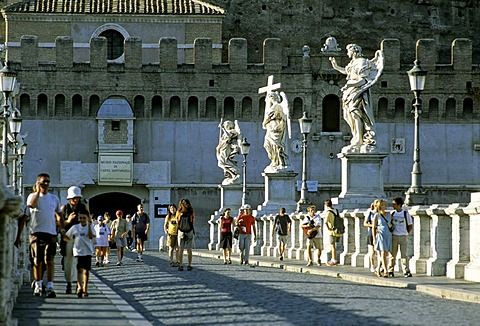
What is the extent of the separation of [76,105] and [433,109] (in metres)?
13.8

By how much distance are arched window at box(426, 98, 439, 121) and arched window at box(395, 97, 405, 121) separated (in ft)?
3.28

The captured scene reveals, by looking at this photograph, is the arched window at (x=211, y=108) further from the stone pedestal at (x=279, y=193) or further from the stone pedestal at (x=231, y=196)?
the stone pedestal at (x=279, y=193)

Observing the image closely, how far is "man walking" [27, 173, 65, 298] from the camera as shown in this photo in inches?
520

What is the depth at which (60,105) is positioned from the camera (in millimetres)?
49375

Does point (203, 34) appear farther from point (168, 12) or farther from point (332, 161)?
point (332, 161)

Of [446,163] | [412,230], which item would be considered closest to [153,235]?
[446,163]

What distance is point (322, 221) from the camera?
22609mm

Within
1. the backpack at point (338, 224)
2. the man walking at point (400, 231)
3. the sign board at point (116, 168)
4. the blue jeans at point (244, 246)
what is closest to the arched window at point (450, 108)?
the sign board at point (116, 168)

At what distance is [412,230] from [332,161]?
31.8 m

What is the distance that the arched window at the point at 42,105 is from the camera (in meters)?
49.2

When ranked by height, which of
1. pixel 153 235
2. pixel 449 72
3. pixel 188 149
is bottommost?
pixel 153 235

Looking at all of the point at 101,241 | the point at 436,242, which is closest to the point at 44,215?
the point at 436,242

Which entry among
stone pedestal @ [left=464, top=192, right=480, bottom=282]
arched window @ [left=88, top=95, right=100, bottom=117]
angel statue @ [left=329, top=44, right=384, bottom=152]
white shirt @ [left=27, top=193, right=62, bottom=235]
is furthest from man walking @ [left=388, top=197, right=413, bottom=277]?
arched window @ [left=88, top=95, right=100, bottom=117]

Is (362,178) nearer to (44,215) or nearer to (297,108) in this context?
(44,215)
